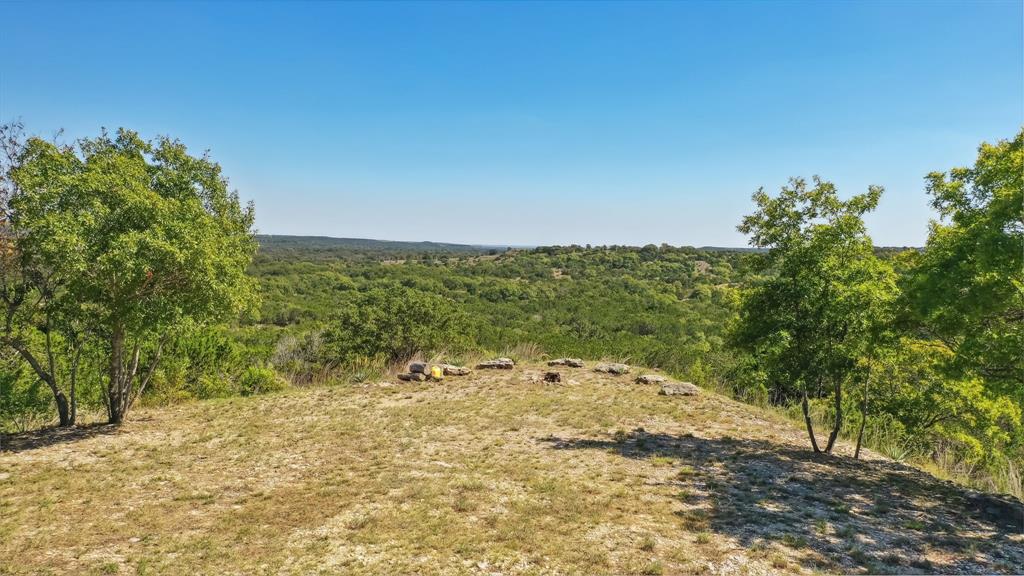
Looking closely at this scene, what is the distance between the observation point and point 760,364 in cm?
887

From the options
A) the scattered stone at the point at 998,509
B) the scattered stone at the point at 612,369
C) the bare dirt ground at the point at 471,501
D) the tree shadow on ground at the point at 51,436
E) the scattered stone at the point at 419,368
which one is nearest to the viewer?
the bare dirt ground at the point at 471,501

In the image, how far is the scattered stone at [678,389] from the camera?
1313 centimetres

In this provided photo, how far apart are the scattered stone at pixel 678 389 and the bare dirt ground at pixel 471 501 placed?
226 centimetres

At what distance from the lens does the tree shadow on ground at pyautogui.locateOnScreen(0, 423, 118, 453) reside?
848cm

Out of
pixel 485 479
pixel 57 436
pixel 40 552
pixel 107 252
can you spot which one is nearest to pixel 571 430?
pixel 485 479

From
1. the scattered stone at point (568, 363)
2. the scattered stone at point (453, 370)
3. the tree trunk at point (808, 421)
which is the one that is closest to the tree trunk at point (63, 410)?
the scattered stone at point (453, 370)

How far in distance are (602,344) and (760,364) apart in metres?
15.0

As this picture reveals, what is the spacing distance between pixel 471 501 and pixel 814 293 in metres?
6.21

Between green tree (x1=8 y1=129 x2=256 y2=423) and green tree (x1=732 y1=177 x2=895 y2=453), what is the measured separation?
9.53m

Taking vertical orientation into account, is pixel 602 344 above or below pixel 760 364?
below

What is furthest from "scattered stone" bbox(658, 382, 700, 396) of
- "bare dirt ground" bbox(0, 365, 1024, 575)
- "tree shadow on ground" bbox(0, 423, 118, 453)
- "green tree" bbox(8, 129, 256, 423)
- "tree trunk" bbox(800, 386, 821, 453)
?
"tree shadow on ground" bbox(0, 423, 118, 453)

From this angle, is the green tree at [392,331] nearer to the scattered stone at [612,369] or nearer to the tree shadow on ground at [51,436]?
the scattered stone at [612,369]

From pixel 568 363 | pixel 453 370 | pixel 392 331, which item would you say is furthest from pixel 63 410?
pixel 568 363

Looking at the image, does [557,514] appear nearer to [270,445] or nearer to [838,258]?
[270,445]
